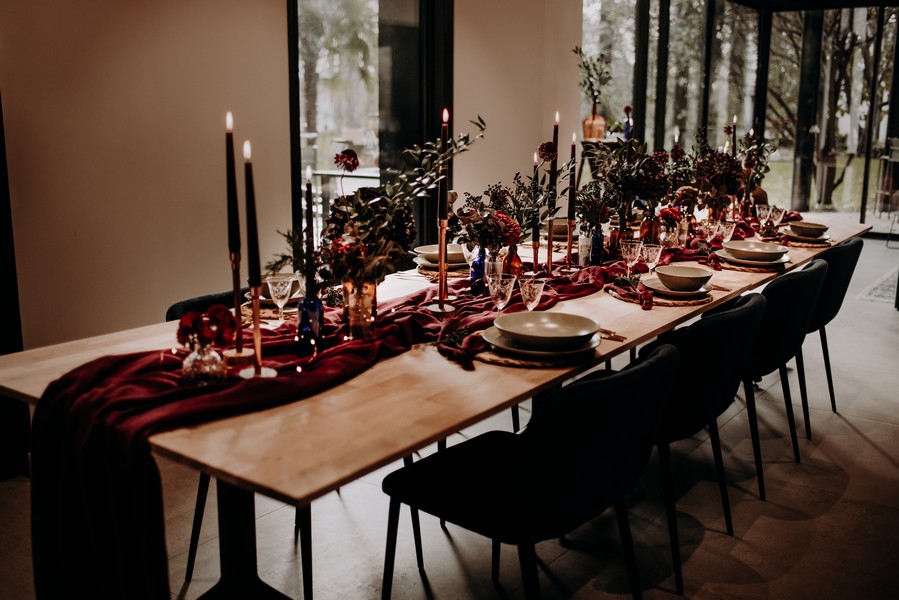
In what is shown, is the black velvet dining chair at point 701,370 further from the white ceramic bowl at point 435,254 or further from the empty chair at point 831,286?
the empty chair at point 831,286

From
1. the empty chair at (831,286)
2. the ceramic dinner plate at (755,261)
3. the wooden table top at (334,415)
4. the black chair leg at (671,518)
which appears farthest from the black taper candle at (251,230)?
the empty chair at (831,286)

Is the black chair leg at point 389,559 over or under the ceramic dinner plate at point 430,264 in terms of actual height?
under

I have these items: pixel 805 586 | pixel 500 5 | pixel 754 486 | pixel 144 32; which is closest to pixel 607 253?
pixel 754 486

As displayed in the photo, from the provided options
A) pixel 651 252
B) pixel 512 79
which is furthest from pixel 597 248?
pixel 512 79

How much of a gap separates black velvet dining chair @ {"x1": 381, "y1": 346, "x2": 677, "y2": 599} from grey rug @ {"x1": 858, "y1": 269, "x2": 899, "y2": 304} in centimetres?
501

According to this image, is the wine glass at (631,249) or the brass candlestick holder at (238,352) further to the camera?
the wine glass at (631,249)

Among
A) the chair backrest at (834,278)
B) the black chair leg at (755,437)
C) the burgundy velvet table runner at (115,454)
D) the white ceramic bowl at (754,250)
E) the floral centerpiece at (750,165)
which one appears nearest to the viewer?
the burgundy velvet table runner at (115,454)

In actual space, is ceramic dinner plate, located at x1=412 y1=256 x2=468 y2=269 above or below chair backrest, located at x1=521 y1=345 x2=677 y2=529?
above

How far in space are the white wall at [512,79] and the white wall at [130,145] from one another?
64.8 inches

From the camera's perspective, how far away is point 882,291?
21.2ft

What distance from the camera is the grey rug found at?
6180 mm

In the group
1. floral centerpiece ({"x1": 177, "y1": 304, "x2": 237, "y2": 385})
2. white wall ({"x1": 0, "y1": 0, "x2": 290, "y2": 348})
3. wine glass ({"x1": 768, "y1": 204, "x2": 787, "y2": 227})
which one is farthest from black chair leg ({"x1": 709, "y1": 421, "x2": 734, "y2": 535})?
white wall ({"x1": 0, "y1": 0, "x2": 290, "y2": 348})

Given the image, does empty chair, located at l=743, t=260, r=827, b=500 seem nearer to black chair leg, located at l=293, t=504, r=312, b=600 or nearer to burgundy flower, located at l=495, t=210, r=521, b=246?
burgundy flower, located at l=495, t=210, r=521, b=246

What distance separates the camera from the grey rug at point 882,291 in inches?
243
